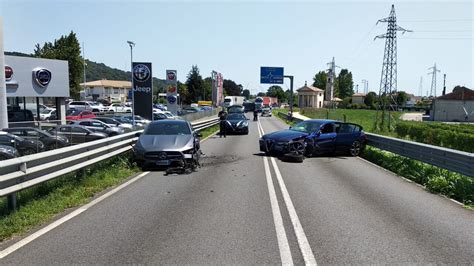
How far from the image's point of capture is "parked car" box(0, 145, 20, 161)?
12023mm

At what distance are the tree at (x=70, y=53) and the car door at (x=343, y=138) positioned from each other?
61.2 metres

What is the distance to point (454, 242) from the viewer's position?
559cm

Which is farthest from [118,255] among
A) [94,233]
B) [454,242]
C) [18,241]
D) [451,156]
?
[451,156]

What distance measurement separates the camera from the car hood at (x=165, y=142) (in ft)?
37.2

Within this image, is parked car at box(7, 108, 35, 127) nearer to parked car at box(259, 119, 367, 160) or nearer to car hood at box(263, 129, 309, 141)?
car hood at box(263, 129, 309, 141)

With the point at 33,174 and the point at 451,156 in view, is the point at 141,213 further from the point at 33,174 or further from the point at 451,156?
the point at 451,156

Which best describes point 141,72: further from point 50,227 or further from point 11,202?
point 50,227

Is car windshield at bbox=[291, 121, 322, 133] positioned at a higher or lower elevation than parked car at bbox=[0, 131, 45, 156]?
higher

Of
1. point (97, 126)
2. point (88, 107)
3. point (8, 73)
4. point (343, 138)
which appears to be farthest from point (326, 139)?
point (88, 107)

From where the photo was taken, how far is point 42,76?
28844mm

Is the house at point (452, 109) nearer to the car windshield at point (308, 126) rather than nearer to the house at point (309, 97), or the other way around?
the house at point (309, 97)

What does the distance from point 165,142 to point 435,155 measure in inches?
284

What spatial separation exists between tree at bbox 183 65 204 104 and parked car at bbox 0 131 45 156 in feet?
349

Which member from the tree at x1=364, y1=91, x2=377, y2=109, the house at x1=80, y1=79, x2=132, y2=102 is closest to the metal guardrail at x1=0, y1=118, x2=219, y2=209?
the house at x1=80, y1=79, x2=132, y2=102
